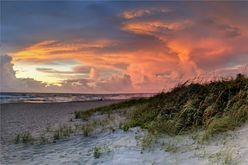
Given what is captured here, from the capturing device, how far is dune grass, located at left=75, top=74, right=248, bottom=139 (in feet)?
33.2

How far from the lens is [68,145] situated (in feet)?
38.5

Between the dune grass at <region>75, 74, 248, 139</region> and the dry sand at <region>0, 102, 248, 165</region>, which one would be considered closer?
the dry sand at <region>0, 102, 248, 165</region>

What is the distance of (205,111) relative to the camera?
11.1 meters

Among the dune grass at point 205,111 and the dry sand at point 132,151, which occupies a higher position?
the dune grass at point 205,111

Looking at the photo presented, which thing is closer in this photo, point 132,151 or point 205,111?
point 132,151

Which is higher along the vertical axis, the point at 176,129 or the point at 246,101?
the point at 246,101

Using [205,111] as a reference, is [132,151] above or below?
below

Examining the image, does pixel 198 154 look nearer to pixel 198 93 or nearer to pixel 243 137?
pixel 243 137

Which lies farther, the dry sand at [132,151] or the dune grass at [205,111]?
the dune grass at [205,111]

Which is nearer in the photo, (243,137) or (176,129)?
(243,137)

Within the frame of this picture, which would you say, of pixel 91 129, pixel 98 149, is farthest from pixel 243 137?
pixel 91 129

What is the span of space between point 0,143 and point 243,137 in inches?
297

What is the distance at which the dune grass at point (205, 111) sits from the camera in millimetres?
10117

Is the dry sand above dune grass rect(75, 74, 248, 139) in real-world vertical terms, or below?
below
